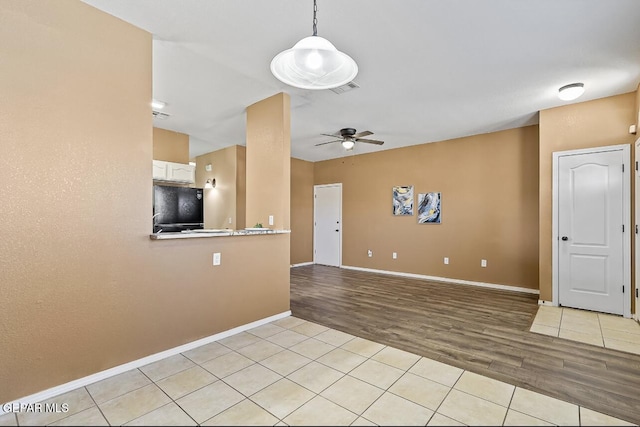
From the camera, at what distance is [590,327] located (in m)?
3.26

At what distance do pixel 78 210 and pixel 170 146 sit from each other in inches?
134

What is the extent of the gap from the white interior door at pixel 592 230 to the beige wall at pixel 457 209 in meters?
0.84

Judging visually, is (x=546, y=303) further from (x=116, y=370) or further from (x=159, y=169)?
(x=159, y=169)

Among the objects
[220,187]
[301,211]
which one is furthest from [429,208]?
[220,187]

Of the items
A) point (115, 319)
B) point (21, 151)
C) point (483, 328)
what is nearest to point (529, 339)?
point (483, 328)

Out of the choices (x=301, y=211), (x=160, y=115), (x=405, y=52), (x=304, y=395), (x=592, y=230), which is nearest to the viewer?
(x=304, y=395)

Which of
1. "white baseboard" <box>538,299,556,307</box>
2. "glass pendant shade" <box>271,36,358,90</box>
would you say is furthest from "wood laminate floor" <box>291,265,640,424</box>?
"glass pendant shade" <box>271,36,358,90</box>

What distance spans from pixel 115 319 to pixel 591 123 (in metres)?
5.52

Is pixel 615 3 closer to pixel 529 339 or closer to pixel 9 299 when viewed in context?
pixel 529 339

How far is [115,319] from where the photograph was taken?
228 centimetres

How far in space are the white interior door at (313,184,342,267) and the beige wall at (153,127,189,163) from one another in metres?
3.32

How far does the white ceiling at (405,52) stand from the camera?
2.22m

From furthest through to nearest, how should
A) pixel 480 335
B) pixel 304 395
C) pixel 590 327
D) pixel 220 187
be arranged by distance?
pixel 220 187 < pixel 590 327 < pixel 480 335 < pixel 304 395

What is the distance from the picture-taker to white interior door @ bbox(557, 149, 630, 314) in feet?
12.0
